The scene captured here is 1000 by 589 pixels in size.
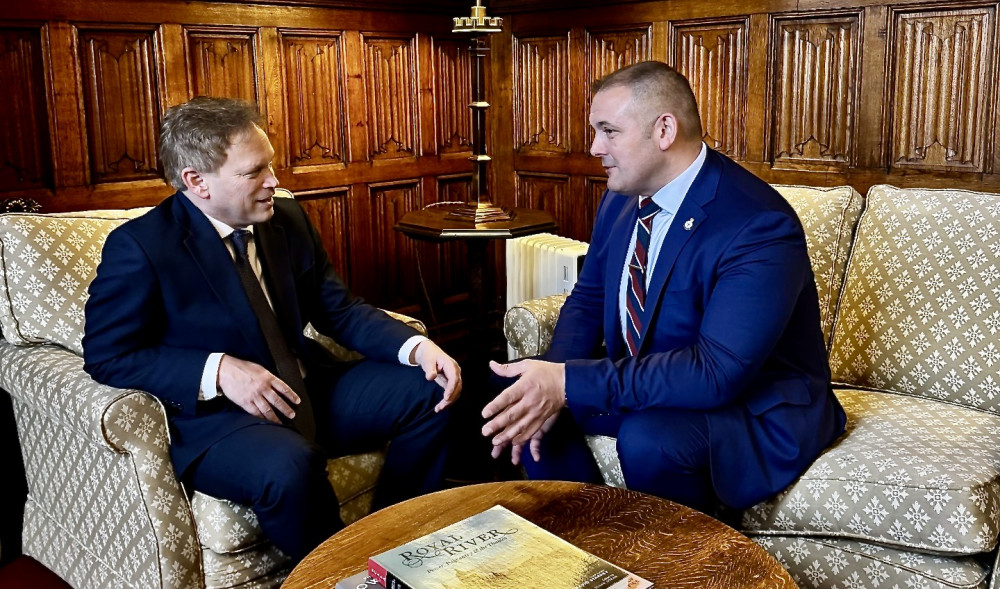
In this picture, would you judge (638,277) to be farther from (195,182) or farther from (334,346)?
(195,182)

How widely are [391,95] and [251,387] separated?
2.43 metres

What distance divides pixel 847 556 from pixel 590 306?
854 millimetres

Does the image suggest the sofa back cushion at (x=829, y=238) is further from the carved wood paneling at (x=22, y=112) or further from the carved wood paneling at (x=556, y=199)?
the carved wood paneling at (x=22, y=112)

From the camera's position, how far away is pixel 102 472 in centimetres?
208

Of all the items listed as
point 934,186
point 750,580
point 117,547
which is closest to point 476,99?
point 934,186

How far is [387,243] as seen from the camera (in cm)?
425

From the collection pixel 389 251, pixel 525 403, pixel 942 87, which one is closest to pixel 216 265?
pixel 525 403

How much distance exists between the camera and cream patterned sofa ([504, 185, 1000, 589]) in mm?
1834

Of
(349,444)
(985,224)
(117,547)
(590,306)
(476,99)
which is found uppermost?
(476,99)

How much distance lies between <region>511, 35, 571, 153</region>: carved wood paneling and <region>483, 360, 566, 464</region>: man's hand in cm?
249

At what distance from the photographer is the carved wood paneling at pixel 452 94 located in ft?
14.3

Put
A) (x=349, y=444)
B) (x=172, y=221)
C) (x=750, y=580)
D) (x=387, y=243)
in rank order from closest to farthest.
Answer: (x=750, y=580) < (x=172, y=221) < (x=349, y=444) < (x=387, y=243)

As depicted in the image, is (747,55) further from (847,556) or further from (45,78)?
(45,78)

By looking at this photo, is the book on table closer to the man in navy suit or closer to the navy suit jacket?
the man in navy suit
